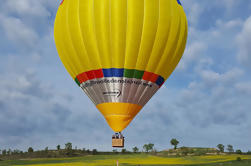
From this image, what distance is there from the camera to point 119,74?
1788cm

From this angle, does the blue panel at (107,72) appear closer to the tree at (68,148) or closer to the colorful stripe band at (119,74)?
the colorful stripe band at (119,74)

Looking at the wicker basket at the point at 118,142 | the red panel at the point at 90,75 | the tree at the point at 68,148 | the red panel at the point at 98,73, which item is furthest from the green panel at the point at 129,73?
the tree at the point at 68,148

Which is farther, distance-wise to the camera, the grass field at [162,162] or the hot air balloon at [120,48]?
the grass field at [162,162]

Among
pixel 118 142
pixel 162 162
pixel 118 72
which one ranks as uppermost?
pixel 118 72

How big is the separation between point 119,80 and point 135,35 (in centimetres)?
268

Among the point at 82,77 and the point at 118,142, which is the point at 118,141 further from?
the point at 82,77

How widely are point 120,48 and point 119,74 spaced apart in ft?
4.81

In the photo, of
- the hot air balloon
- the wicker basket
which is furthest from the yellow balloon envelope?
the wicker basket

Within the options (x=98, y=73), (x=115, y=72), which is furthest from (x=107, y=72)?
(x=98, y=73)

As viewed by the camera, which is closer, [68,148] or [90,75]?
[90,75]

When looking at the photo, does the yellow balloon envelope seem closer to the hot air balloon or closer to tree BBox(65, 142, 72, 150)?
the hot air balloon

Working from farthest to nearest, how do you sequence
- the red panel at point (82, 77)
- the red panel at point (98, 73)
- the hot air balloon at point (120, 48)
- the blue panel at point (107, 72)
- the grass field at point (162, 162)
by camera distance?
the grass field at point (162, 162) < the red panel at point (82, 77) < the red panel at point (98, 73) < the blue panel at point (107, 72) < the hot air balloon at point (120, 48)

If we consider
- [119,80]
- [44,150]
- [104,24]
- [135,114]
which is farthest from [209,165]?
[44,150]

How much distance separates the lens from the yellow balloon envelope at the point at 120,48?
17.6m
